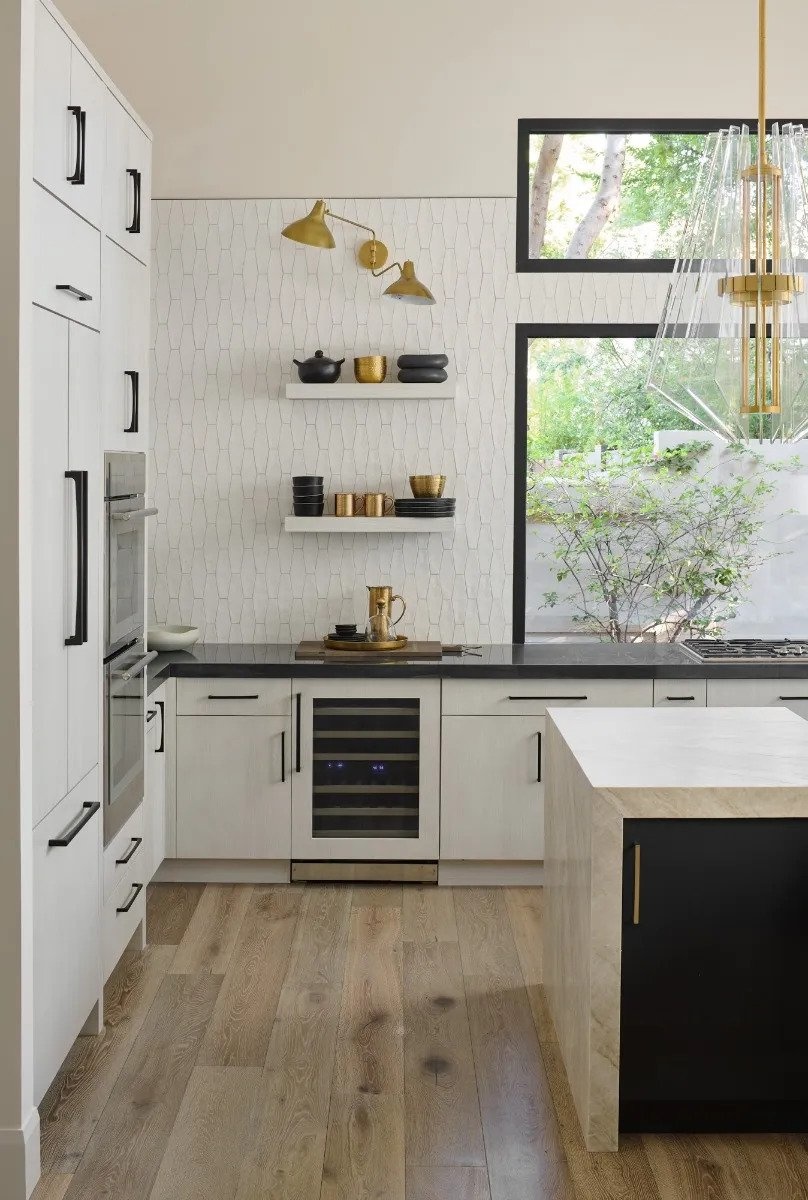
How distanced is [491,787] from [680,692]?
0.81 metres

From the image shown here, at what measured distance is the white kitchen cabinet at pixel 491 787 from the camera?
189 inches

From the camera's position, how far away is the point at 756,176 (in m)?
2.23

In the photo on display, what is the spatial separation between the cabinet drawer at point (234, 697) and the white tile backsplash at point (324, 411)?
60 cm

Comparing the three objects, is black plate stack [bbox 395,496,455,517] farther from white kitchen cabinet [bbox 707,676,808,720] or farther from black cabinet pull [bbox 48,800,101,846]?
black cabinet pull [bbox 48,800,101,846]

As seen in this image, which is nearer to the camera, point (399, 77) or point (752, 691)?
point (752, 691)

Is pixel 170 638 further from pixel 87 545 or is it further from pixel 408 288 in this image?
pixel 87 545

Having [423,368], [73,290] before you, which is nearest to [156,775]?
[423,368]

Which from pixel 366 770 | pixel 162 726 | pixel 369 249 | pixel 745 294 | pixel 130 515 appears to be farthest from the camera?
pixel 369 249

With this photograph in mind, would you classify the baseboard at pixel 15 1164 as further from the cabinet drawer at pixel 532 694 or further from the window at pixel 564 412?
the window at pixel 564 412

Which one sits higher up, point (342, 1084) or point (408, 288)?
point (408, 288)

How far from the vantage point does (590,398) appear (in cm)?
541

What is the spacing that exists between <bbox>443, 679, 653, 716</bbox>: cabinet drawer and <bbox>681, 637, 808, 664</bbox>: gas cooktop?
0.33 meters

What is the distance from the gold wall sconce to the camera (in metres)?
4.64

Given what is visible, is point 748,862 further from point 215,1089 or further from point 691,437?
point 691,437
